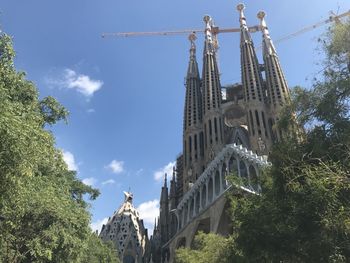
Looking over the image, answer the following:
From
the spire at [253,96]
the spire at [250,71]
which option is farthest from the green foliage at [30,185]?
the spire at [250,71]

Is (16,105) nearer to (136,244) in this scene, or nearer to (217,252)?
(217,252)

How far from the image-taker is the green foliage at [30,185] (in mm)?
7145

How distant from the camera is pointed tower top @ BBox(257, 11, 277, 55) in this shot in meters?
57.8

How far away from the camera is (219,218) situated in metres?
32.2

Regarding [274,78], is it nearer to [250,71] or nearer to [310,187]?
[250,71]

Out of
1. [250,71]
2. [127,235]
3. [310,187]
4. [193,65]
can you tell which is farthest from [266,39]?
[310,187]

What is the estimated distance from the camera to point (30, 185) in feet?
30.7

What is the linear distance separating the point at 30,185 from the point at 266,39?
5690 cm

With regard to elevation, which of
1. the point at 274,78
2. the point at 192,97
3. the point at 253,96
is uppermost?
the point at 192,97

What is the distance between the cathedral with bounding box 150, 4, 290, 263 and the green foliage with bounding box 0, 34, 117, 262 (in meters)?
24.5

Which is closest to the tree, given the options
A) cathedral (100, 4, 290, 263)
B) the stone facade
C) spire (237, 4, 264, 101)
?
cathedral (100, 4, 290, 263)

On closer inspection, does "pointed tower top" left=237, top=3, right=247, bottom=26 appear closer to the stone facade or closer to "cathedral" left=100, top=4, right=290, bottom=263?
"cathedral" left=100, top=4, right=290, bottom=263

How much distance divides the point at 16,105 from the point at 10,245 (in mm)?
4214

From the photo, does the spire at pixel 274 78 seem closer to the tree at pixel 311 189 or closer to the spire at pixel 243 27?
the spire at pixel 243 27
